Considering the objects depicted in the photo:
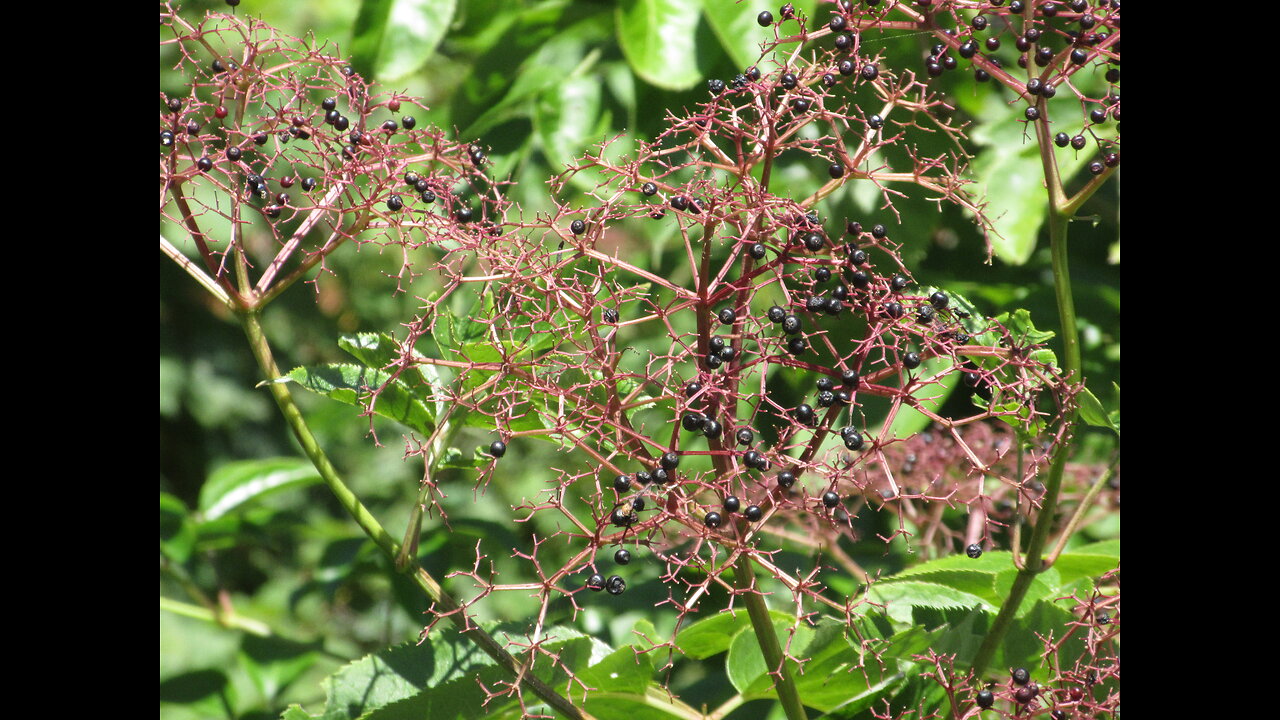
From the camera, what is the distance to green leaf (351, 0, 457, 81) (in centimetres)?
170

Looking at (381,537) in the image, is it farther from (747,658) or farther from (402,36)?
(402,36)

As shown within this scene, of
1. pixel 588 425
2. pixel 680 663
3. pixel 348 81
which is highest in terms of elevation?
pixel 348 81

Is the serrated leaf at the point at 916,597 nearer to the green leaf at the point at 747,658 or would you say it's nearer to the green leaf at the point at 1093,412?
the green leaf at the point at 747,658

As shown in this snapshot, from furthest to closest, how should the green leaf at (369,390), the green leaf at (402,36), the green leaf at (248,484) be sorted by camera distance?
the green leaf at (248,484), the green leaf at (402,36), the green leaf at (369,390)

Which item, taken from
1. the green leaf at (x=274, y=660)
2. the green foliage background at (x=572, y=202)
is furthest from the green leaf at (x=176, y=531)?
the green leaf at (x=274, y=660)

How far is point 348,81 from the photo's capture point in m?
1.12

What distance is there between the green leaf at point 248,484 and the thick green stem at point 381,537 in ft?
3.09

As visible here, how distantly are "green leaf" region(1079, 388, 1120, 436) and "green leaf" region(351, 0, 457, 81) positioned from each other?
1.09m

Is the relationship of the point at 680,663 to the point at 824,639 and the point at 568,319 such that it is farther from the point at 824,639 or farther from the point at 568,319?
the point at 568,319

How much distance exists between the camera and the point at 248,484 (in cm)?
203

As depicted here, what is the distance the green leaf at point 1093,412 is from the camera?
99cm
